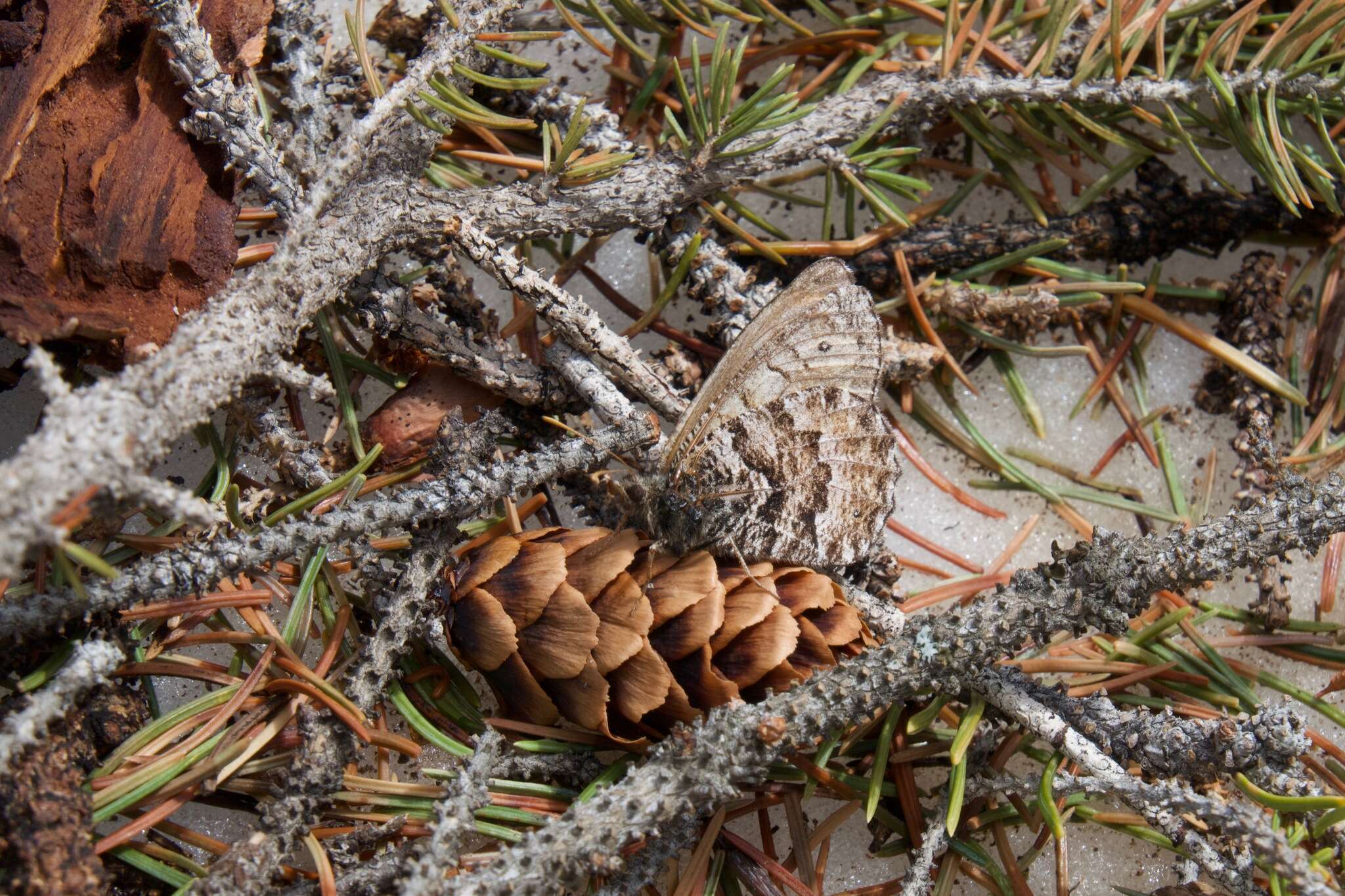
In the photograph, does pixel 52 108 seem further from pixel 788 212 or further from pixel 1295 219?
pixel 1295 219

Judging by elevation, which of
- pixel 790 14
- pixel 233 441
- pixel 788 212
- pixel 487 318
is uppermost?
pixel 790 14

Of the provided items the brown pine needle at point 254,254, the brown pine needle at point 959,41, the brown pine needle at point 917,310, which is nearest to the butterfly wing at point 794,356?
the brown pine needle at point 917,310

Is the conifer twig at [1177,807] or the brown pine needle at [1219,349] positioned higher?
the brown pine needle at [1219,349]

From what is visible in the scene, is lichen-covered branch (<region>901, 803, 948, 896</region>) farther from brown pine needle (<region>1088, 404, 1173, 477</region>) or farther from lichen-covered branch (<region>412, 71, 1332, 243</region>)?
lichen-covered branch (<region>412, 71, 1332, 243</region>)

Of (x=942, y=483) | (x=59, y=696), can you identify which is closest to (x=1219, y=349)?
(x=942, y=483)

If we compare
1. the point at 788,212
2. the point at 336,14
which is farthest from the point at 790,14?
the point at 336,14

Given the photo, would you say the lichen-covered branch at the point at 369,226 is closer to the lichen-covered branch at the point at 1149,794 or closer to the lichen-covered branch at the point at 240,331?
the lichen-covered branch at the point at 240,331
